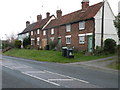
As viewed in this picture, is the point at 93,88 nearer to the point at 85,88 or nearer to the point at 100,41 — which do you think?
the point at 85,88

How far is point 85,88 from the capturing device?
900 centimetres

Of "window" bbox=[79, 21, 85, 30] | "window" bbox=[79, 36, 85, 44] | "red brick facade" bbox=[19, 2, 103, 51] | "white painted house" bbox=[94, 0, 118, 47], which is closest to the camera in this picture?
"white painted house" bbox=[94, 0, 118, 47]

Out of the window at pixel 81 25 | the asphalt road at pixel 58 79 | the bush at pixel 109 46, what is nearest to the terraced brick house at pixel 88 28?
the window at pixel 81 25

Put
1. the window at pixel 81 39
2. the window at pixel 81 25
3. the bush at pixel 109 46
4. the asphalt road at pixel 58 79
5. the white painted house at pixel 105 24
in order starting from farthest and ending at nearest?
the window at pixel 81 25, the window at pixel 81 39, the white painted house at pixel 105 24, the bush at pixel 109 46, the asphalt road at pixel 58 79

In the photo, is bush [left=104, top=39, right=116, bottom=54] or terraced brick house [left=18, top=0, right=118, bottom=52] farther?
terraced brick house [left=18, top=0, right=118, bottom=52]

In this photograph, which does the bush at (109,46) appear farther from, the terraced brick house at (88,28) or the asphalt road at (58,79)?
the asphalt road at (58,79)

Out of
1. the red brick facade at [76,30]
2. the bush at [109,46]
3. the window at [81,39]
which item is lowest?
the bush at [109,46]

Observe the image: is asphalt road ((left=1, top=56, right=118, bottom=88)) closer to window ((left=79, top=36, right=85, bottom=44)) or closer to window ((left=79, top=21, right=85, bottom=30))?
window ((left=79, top=36, right=85, bottom=44))

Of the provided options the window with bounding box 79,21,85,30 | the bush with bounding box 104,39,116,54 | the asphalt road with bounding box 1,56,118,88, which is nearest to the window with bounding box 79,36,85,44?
the window with bounding box 79,21,85,30

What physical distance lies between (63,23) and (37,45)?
1419 cm

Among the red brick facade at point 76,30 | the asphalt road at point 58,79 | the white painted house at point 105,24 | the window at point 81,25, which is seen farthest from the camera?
the window at point 81,25

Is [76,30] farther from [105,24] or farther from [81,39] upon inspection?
[105,24]

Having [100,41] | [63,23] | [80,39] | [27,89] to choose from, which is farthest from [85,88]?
[63,23]

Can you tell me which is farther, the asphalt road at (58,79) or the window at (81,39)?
the window at (81,39)
